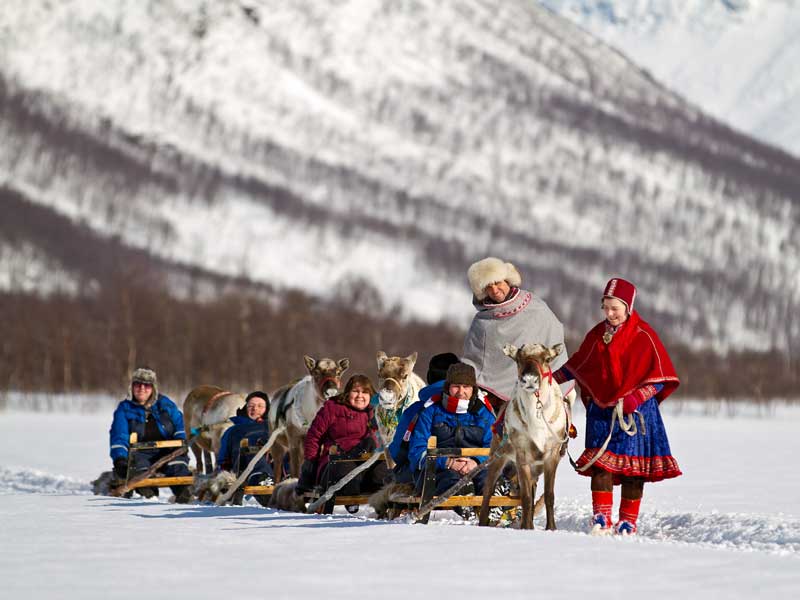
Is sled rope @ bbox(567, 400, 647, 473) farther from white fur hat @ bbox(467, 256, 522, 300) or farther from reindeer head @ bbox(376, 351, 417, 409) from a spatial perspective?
reindeer head @ bbox(376, 351, 417, 409)

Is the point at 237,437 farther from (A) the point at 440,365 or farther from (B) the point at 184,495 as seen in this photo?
(A) the point at 440,365

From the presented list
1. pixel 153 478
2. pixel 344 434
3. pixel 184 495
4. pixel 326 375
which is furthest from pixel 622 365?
pixel 153 478

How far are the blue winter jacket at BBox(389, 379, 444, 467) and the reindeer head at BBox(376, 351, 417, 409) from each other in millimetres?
257

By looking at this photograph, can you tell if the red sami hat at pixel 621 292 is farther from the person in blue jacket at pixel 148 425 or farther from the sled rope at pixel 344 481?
the person in blue jacket at pixel 148 425

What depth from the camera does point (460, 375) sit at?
1142cm

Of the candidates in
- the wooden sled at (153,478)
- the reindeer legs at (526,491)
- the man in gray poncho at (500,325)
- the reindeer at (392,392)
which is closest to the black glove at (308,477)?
the reindeer at (392,392)

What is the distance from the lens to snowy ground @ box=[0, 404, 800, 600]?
7.50m

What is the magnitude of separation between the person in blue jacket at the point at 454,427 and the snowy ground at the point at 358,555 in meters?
0.73

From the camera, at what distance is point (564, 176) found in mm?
189750

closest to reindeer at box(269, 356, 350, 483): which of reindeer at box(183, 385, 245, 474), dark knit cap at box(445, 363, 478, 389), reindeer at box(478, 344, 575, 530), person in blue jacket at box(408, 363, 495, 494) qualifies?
reindeer at box(183, 385, 245, 474)

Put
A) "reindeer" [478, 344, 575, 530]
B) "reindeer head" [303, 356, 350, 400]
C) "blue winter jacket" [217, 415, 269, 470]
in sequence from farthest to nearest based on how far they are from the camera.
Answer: "blue winter jacket" [217, 415, 269, 470]
"reindeer head" [303, 356, 350, 400]
"reindeer" [478, 344, 575, 530]

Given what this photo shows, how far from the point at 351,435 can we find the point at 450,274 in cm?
13143

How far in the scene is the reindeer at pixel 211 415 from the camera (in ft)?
54.8

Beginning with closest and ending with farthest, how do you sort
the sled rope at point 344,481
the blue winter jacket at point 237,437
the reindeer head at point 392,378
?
the reindeer head at point 392,378, the sled rope at point 344,481, the blue winter jacket at point 237,437
